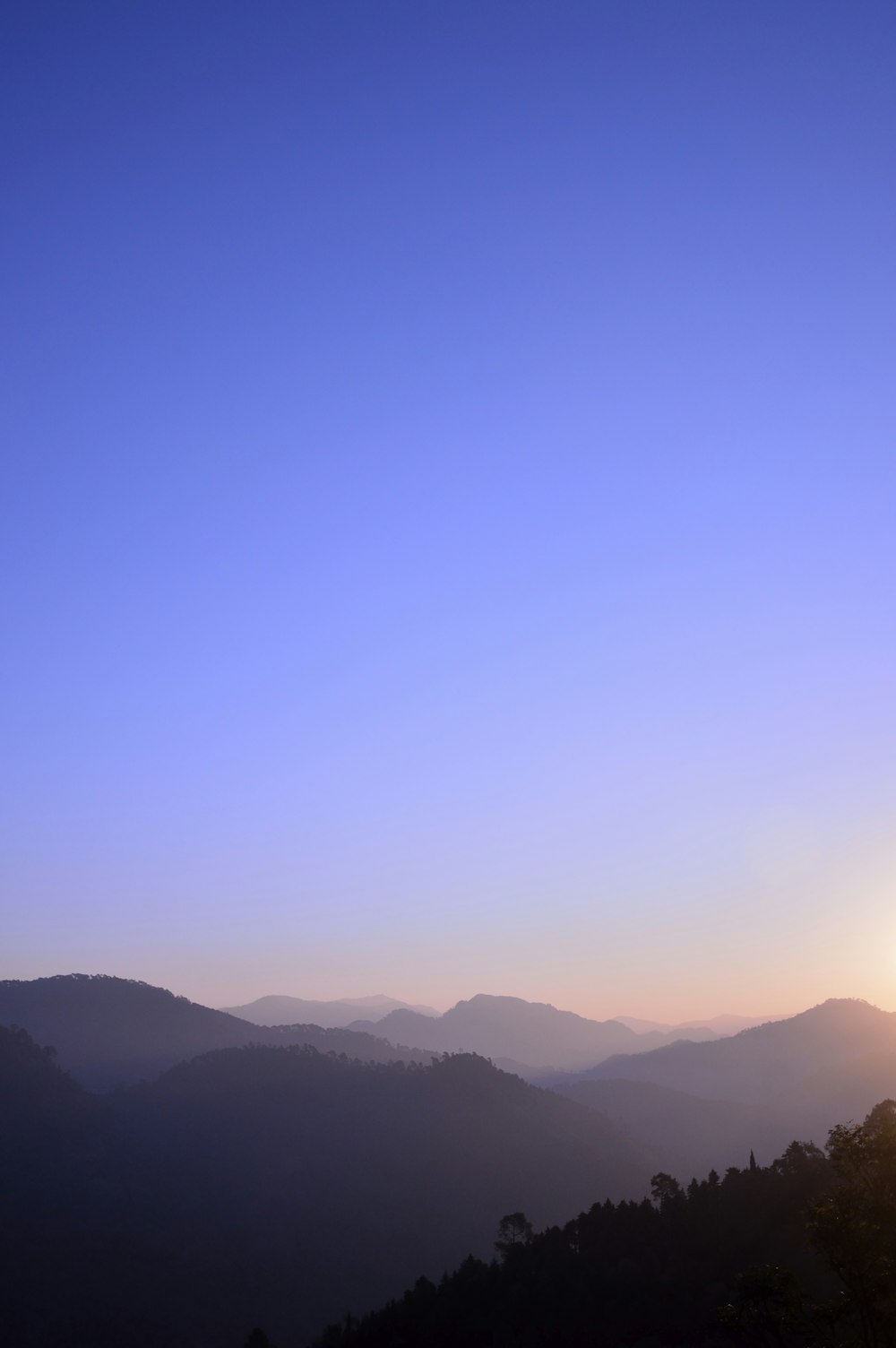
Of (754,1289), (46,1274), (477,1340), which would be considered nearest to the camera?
(754,1289)

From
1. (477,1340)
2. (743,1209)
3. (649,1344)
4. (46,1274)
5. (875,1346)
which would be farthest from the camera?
(46,1274)

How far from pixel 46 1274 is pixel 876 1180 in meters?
208

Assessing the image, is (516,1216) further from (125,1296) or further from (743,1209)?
(125,1296)

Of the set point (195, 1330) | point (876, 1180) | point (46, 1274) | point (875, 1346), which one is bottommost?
point (195, 1330)

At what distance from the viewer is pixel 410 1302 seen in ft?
404

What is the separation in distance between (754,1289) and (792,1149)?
9065 cm

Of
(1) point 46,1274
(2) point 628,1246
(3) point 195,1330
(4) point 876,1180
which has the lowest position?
(3) point 195,1330

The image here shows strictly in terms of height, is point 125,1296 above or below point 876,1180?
below

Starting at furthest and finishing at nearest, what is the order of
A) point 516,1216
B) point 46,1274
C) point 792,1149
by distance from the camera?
point 46,1274 → point 516,1216 → point 792,1149

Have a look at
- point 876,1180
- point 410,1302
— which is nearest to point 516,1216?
point 410,1302

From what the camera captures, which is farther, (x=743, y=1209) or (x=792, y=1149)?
(x=792, y=1149)

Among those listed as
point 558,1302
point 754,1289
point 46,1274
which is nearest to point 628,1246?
point 558,1302

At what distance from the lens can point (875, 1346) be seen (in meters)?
36.6

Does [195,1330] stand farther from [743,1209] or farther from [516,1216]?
[743,1209]
